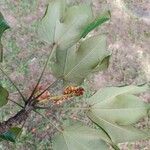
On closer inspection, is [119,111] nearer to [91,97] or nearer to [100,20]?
[91,97]

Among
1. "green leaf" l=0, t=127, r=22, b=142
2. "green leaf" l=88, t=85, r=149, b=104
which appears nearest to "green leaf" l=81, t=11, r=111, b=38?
"green leaf" l=88, t=85, r=149, b=104

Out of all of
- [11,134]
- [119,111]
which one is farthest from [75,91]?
[11,134]

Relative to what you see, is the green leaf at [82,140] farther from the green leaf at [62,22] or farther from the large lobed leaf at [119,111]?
the green leaf at [62,22]

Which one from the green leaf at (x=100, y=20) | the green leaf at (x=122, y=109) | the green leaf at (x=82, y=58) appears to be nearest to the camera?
the green leaf at (x=100, y=20)

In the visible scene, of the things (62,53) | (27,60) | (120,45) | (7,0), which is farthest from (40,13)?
(62,53)

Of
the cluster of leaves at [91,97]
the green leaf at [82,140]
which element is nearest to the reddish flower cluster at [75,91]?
the cluster of leaves at [91,97]

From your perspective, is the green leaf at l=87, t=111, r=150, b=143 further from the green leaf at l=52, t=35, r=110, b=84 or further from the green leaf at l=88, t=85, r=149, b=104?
the green leaf at l=52, t=35, r=110, b=84
